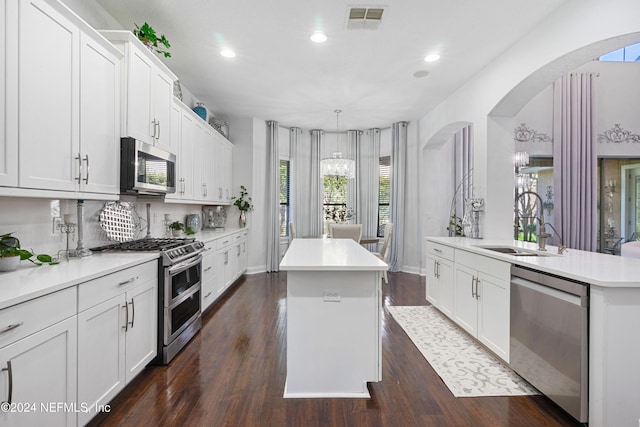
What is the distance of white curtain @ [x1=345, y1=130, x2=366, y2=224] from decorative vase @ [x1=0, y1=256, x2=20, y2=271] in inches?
215

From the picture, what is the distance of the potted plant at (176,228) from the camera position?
12.8 ft

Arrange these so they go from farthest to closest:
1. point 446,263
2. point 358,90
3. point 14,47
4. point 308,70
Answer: point 358,90 → point 308,70 → point 446,263 → point 14,47

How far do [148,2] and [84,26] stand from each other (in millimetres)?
885

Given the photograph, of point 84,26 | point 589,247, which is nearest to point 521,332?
point 84,26

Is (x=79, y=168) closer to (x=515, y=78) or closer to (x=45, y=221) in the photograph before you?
(x=45, y=221)

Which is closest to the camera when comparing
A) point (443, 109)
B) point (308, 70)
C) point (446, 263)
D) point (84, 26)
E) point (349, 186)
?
point (84, 26)

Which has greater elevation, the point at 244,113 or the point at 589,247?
the point at 244,113

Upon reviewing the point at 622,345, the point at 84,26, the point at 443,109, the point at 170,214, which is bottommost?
the point at 622,345

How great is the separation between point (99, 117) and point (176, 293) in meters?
1.48

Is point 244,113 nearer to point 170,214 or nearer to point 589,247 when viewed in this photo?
point 170,214

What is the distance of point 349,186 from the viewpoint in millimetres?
6742

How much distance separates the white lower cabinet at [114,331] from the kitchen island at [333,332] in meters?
1.05

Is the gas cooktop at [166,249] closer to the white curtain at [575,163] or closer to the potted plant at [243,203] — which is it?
the potted plant at [243,203]

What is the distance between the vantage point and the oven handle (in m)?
2.57
